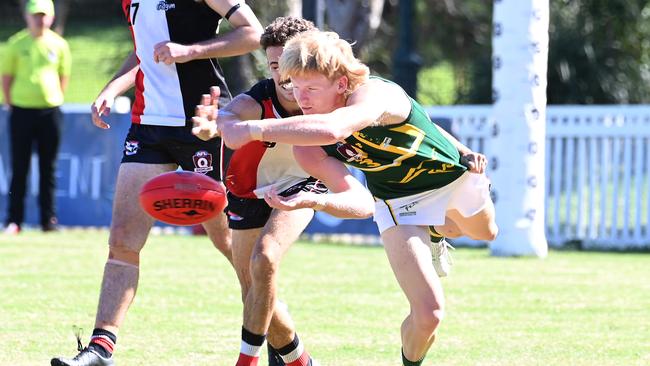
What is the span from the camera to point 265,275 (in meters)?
5.91

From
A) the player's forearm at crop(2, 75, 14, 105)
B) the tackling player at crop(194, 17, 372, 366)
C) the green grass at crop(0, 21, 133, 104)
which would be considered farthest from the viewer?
the green grass at crop(0, 21, 133, 104)

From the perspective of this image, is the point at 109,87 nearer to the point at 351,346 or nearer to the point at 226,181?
the point at 226,181

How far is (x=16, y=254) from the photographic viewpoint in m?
12.1

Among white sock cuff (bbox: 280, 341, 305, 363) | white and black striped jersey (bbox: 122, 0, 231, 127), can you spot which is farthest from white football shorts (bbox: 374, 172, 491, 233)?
white and black striped jersey (bbox: 122, 0, 231, 127)

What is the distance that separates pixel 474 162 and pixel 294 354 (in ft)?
4.26

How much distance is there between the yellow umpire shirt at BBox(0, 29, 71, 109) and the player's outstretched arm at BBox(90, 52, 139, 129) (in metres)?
7.49

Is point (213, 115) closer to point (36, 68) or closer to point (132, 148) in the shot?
point (132, 148)

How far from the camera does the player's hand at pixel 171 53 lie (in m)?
6.25

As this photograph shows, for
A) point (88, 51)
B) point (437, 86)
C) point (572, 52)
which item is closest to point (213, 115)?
point (572, 52)

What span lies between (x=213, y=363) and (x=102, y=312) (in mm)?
890

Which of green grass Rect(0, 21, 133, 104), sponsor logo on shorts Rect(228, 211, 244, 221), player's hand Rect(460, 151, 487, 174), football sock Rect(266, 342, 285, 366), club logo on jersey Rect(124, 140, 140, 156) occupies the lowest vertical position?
green grass Rect(0, 21, 133, 104)

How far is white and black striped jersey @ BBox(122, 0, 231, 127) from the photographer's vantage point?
6543mm

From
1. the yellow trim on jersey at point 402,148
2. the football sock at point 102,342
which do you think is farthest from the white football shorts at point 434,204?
the football sock at point 102,342

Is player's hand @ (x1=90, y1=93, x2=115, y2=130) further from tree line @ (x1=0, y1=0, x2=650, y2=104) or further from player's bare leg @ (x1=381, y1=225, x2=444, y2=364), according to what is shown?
tree line @ (x1=0, y1=0, x2=650, y2=104)
